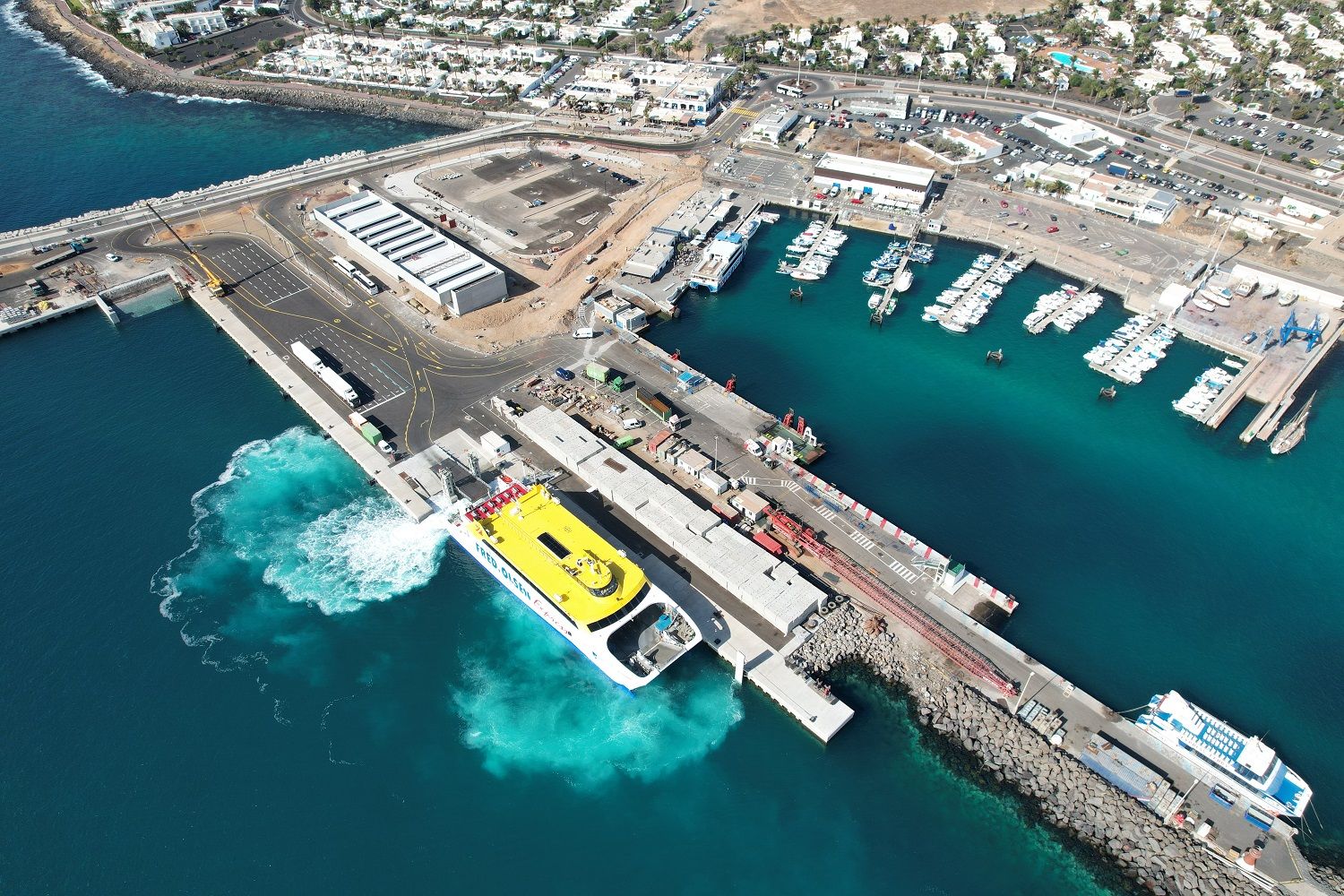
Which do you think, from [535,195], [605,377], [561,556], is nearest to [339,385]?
[605,377]

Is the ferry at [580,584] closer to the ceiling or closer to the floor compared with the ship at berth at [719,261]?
closer to the floor

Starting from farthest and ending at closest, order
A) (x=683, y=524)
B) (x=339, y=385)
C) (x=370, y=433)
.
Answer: (x=339, y=385) → (x=370, y=433) → (x=683, y=524)

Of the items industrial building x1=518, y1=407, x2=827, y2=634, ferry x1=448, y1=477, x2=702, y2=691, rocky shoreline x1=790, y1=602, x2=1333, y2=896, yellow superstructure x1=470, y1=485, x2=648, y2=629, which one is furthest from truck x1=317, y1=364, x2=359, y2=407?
rocky shoreline x1=790, y1=602, x2=1333, y2=896

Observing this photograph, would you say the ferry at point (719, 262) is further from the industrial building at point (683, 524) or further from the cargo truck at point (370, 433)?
the cargo truck at point (370, 433)

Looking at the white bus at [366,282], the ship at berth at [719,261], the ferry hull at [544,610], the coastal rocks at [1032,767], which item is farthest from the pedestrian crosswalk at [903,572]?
the white bus at [366,282]

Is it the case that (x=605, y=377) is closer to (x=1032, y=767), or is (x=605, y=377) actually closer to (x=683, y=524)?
(x=683, y=524)

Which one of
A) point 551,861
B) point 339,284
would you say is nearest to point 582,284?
point 339,284
